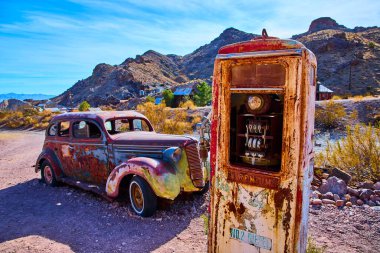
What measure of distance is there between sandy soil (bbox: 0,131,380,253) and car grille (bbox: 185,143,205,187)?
1.70ft

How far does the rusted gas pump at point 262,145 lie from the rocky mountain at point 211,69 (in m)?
48.9

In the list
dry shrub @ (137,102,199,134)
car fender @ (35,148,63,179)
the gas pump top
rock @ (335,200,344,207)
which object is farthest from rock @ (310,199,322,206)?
dry shrub @ (137,102,199,134)

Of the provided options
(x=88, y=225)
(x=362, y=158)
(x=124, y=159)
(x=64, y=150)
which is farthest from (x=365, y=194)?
(x=64, y=150)

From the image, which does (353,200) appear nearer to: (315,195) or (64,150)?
(315,195)

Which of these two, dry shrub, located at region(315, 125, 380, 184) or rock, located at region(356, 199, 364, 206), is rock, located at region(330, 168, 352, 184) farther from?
rock, located at region(356, 199, 364, 206)

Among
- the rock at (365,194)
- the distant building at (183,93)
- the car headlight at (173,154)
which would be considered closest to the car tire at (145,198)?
the car headlight at (173,154)

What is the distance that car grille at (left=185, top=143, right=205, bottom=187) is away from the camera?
509 centimetres

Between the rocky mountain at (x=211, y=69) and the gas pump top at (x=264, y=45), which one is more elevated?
the rocky mountain at (x=211, y=69)

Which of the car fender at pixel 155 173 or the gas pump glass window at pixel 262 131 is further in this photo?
the car fender at pixel 155 173

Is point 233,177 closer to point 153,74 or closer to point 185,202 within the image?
point 185,202

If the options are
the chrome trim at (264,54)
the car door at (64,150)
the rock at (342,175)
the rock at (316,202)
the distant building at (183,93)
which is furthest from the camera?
the distant building at (183,93)

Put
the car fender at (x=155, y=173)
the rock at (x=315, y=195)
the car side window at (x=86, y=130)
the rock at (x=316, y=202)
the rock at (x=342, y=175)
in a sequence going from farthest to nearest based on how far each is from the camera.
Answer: the car side window at (x=86, y=130) < the rock at (x=342, y=175) < the rock at (x=315, y=195) < the rock at (x=316, y=202) < the car fender at (x=155, y=173)

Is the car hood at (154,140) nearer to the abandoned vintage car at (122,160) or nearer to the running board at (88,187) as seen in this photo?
the abandoned vintage car at (122,160)

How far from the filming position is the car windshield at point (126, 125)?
619cm
